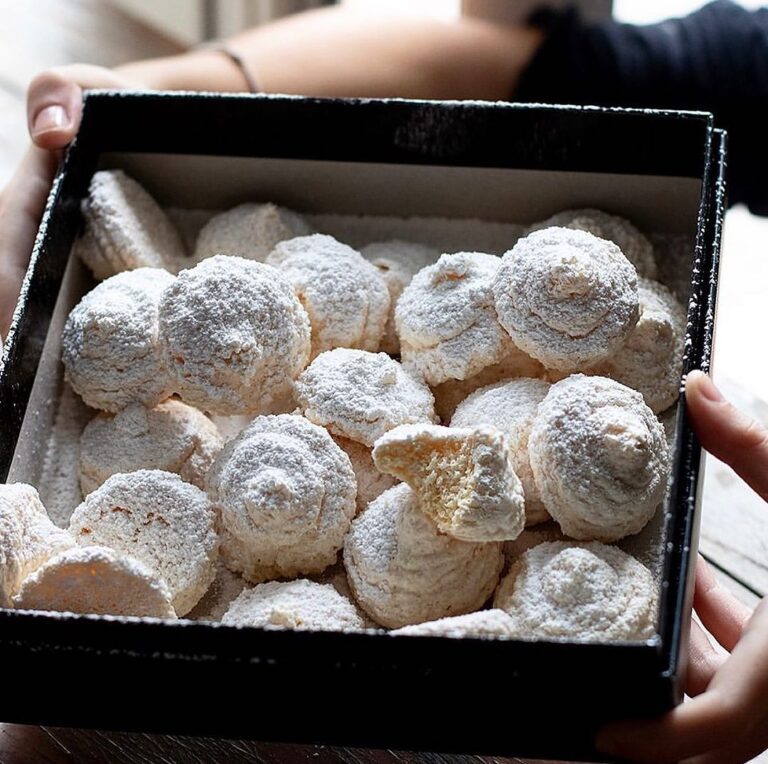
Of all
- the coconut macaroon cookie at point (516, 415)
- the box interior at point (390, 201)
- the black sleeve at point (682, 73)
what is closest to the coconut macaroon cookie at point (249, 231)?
the box interior at point (390, 201)

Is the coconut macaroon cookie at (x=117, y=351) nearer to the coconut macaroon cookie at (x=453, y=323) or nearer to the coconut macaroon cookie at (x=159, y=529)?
the coconut macaroon cookie at (x=159, y=529)

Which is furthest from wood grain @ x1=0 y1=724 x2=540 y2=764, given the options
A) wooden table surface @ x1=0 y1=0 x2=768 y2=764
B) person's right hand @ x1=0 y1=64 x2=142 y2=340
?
person's right hand @ x1=0 y1=64 x2=142 y2=340

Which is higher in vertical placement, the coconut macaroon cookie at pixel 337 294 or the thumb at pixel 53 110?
the thumb at pixel 53 110

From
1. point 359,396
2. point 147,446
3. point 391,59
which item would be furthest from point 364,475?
point 391,59

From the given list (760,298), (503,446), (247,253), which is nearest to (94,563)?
(503,446)

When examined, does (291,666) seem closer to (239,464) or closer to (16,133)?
(239,464)
